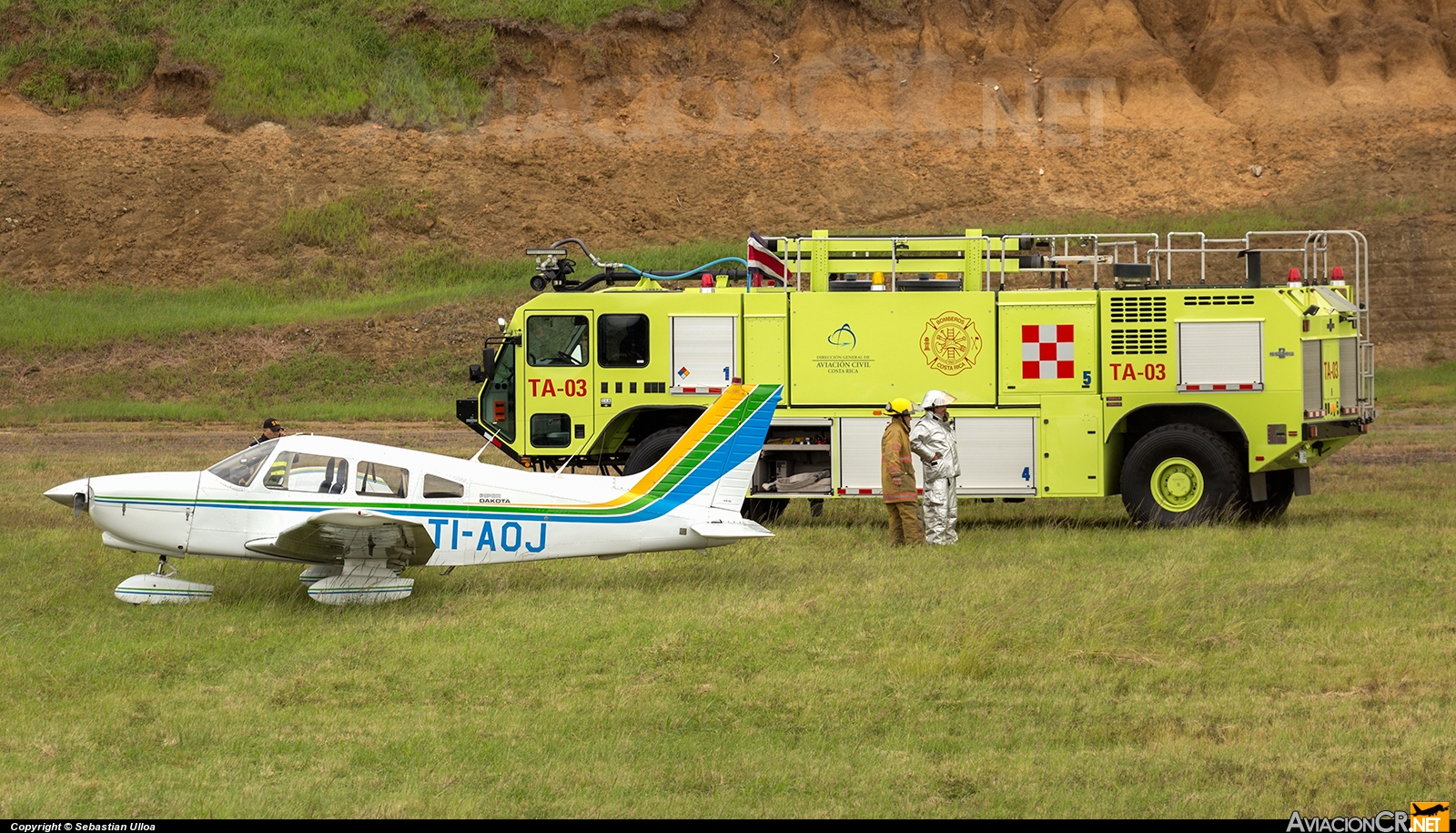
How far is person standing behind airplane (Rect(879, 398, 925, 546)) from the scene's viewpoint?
16016 mm

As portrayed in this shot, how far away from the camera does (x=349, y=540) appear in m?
12.9

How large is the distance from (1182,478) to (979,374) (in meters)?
2.68

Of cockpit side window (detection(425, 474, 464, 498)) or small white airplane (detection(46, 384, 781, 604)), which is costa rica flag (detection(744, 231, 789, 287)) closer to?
small white airplane (detection(46, 384, 781, 604))

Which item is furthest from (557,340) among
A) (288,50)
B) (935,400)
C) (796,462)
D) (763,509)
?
(288,50)

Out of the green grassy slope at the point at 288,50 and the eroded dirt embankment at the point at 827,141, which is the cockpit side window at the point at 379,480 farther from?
the green grassy slope at the point at 288,50

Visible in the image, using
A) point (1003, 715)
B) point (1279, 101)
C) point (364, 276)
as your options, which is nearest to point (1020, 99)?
point (1279, 101)

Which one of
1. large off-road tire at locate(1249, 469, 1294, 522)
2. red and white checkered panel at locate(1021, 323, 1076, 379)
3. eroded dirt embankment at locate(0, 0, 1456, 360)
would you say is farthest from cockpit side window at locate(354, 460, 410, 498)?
eroded dirt embankment at locate(0, 0, 1456, 360)

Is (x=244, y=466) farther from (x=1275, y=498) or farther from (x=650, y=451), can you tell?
(x=1275, y=498)

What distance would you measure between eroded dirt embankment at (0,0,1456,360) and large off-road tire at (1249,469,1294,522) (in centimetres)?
2522

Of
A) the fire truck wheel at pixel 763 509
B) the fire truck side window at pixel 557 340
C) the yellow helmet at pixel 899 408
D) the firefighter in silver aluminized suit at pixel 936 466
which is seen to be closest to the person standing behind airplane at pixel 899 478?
the yellow helmet at pixel 899 408

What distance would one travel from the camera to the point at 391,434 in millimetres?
29016

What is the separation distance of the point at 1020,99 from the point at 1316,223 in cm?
1150

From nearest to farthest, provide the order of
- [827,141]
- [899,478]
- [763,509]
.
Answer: [899,478] → [763,509] → [827,141]

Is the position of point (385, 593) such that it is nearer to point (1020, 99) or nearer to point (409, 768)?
point (409, 768)
